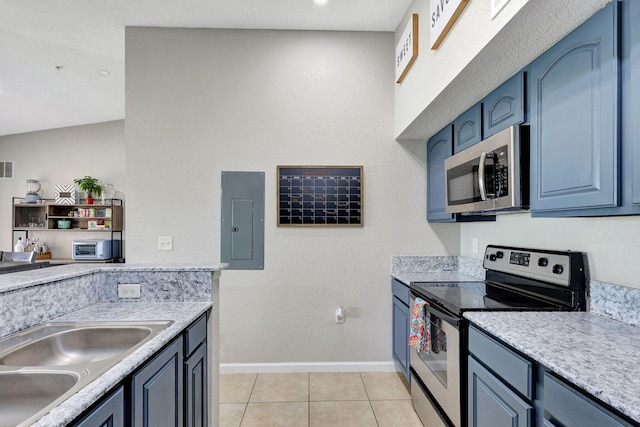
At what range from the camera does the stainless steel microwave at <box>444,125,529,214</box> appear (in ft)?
5.30

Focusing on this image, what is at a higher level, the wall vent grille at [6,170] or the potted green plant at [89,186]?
the wall vent grille at [6,170]

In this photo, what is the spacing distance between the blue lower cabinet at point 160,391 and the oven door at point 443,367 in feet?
4.14

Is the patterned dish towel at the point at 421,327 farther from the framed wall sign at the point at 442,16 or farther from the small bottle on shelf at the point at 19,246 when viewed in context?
the small bottle on shelf at the point at 19,246

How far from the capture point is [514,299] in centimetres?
183

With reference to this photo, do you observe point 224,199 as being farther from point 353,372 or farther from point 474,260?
point 474,260

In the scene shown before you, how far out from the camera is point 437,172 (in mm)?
2678

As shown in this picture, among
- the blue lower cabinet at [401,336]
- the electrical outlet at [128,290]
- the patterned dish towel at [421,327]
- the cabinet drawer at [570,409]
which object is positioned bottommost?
the blue lower cabinet at [401,336]

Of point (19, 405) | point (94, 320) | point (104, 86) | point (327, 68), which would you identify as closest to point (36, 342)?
point (94, 320)

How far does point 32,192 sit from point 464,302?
20.7 feet

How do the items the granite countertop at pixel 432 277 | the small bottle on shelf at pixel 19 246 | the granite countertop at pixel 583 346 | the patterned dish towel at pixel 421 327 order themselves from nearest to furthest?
the granite countertop at pixel 583 346, the patterned dish towel at pixel 421 327, the granite countertop at pixel 432 277, the small bottle on shelf at pixel 19 246

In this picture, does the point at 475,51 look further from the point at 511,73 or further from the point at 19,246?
the point at 19,246

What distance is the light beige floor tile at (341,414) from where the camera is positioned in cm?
216

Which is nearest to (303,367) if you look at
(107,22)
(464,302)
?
(464,302)

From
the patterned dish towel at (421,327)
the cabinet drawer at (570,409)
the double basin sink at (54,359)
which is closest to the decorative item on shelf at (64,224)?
the double basin sink at (54,359)
